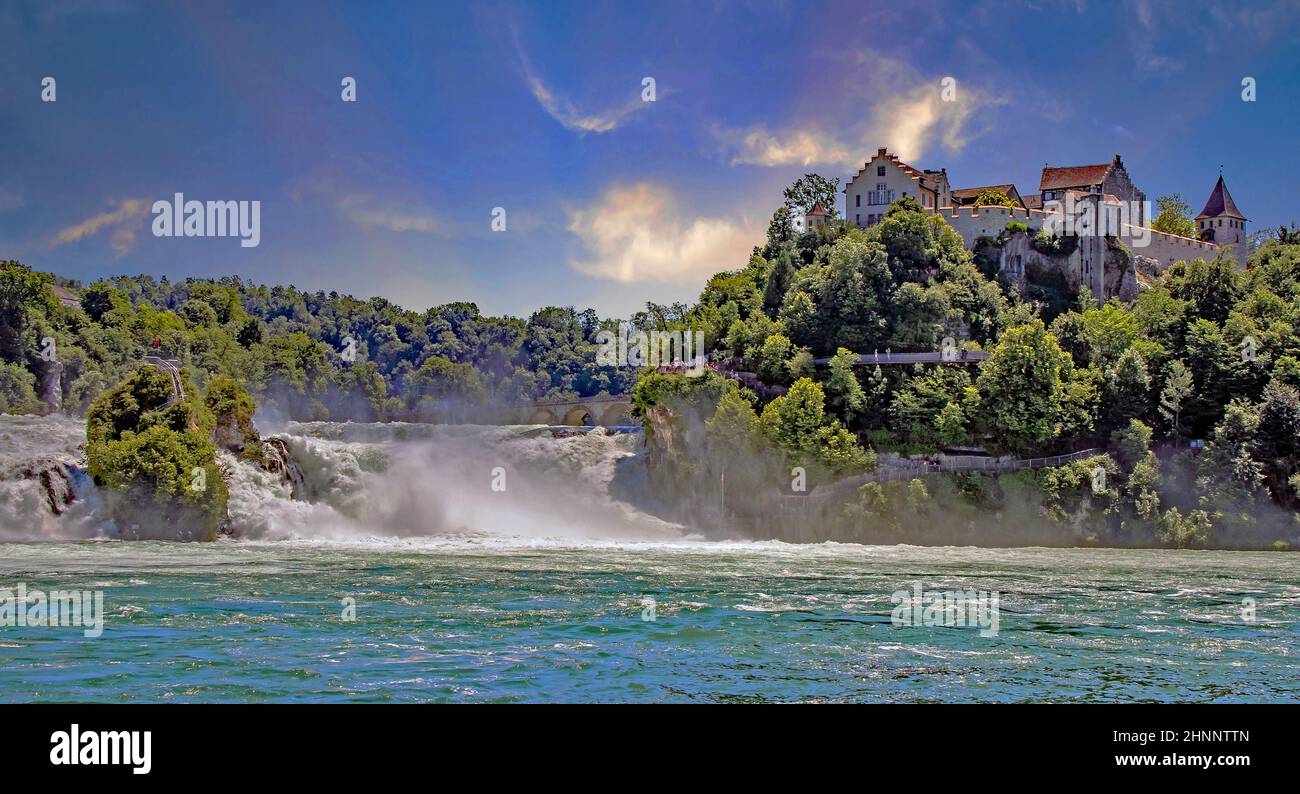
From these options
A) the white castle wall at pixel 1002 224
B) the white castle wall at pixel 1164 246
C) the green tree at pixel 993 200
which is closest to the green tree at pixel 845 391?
the white castle wall at pixel 1002 224

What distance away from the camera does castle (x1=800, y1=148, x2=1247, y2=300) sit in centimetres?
8594

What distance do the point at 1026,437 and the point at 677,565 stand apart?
30.4 m

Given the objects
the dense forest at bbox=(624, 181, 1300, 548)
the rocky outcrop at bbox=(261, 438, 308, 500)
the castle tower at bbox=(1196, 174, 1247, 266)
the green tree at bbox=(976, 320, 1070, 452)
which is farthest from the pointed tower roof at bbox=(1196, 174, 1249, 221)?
the rocky outcrop at bbox=(261, 438, 308, 500)

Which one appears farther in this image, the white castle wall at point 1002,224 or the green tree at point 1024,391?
the white castle wall at point 1002,224

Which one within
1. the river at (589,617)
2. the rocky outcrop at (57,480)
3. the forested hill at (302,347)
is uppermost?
the forested hill at (302,347)

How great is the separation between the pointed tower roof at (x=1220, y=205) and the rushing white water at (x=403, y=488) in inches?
2179

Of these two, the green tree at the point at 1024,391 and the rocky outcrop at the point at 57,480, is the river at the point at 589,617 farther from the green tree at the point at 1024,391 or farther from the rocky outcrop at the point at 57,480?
the green tree at the point at 1024,391

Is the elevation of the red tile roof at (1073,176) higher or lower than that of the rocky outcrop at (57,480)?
higher

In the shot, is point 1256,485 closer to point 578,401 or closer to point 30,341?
point 578,401

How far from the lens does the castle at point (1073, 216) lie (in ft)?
282

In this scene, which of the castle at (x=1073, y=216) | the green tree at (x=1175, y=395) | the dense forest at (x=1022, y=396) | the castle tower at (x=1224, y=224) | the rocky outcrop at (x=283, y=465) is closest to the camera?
the rocky outcrop at (x=283, y=465)

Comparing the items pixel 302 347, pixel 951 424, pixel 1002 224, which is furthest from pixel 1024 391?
pixel 302 347

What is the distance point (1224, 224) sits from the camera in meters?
98.9

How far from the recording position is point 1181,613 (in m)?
30.9
